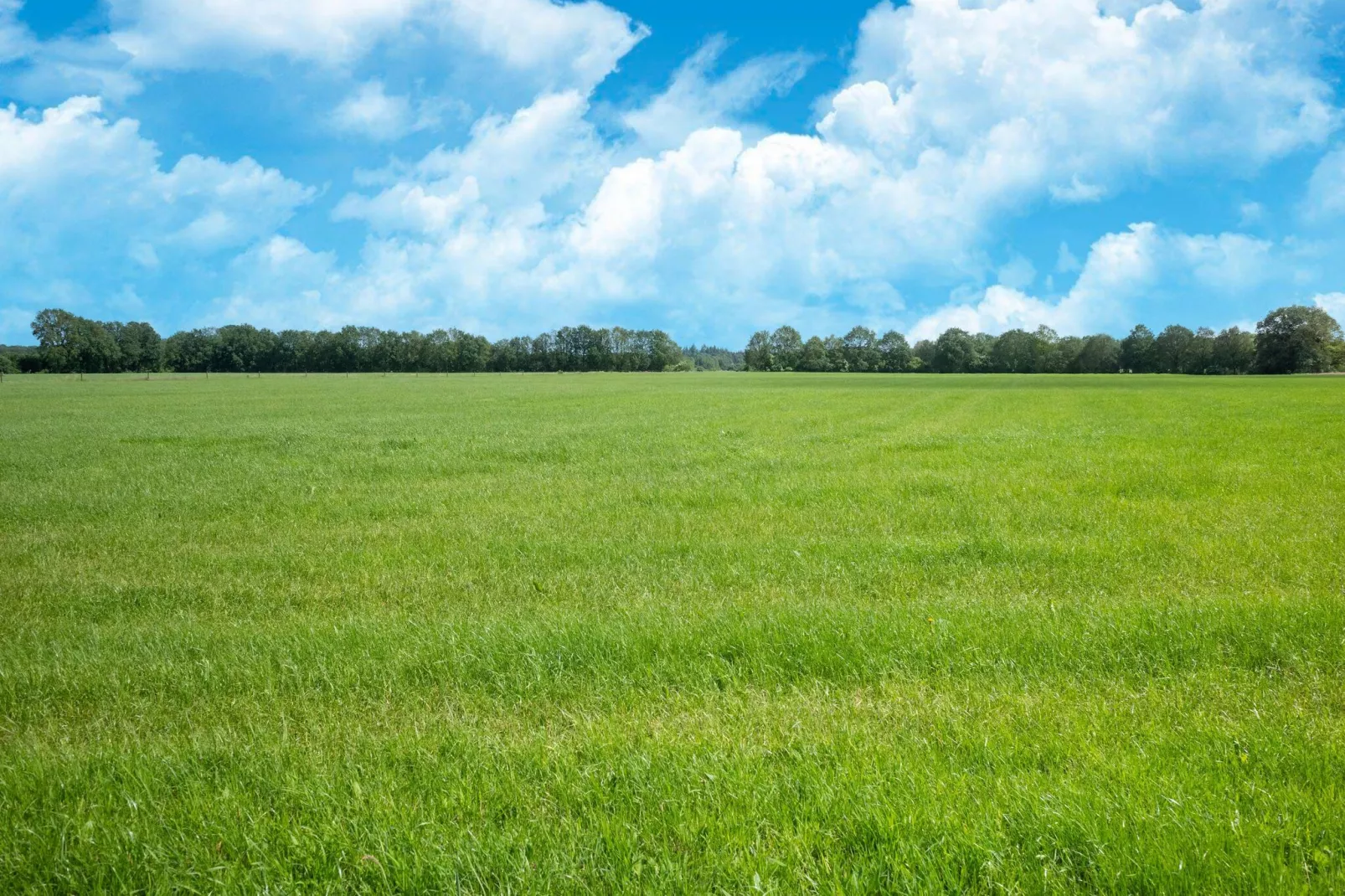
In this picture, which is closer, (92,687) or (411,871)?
(411,871)

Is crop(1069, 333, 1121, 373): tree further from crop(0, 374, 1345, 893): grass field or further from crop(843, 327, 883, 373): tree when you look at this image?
crop(0, 374, 1345, 893): grass field

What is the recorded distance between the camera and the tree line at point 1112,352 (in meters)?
127

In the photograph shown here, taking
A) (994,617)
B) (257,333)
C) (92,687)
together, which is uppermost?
(257,333)

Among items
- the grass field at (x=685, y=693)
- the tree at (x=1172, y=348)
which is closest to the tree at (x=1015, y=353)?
the tree at (x=1172, y=348)

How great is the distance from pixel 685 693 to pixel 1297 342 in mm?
162454

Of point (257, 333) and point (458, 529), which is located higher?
point (257, 333)

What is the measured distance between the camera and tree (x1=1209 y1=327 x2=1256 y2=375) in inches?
5236

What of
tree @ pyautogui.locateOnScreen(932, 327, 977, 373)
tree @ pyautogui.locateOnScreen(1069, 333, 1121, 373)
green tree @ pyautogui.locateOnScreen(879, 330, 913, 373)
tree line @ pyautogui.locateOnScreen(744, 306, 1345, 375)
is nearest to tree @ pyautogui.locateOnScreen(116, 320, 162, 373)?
tree line @ pyautogui.locateOnScreen(744, 306, 1345, 375)

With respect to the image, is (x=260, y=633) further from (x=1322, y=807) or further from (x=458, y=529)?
(x=1322, y=807)

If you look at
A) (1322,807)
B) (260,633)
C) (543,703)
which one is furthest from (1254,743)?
(260,633)

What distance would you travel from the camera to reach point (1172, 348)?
144 metres

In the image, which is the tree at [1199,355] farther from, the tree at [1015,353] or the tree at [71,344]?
the tree at [71,344]

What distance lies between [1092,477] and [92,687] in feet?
47.3

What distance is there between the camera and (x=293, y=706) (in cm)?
→ 498
